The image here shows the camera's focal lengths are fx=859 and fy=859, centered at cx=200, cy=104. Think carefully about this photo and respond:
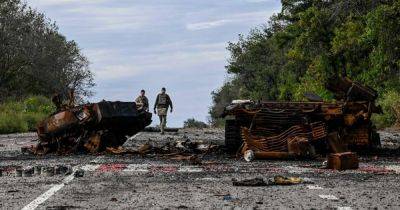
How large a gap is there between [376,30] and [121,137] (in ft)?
71.9

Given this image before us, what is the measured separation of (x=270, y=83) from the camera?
307 ft

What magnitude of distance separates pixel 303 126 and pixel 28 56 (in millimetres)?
55106

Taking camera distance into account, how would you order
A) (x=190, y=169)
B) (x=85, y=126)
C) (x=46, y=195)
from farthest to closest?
(x=85, y=126) → (x=190, y=169) → (x=46, y=195)

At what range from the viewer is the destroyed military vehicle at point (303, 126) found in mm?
18422

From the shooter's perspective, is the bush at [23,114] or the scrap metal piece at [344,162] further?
the bush at [23,114]

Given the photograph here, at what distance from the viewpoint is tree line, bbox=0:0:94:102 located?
224 ft

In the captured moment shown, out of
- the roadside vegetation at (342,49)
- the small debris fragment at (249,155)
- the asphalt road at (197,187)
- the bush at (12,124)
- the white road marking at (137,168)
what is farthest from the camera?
the bush at (12,124)

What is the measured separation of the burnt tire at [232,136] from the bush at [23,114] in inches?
714

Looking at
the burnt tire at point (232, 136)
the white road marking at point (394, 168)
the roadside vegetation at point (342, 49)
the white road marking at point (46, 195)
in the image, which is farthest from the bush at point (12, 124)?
the white road marking at point (46, 195)

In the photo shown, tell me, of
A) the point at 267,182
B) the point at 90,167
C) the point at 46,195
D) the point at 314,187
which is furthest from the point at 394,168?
the point at 46,195

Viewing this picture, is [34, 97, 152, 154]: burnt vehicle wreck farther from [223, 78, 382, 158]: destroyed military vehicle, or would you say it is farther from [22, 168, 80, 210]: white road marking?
[22, 168, 80, 210]: white road marking

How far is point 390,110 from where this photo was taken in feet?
143

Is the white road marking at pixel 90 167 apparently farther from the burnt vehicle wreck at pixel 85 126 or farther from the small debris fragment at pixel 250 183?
the burnt vehicle wreck at pixel 85 126

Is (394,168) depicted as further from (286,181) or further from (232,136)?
(232,136)
